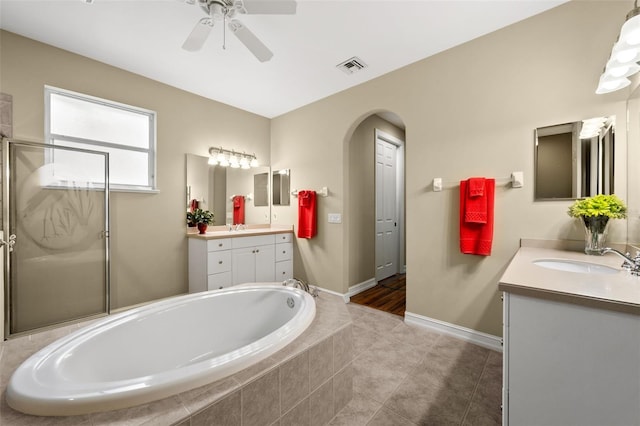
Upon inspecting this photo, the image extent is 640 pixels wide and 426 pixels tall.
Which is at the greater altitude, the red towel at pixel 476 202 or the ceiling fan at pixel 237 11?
the ceiling fan at pixel 237 11

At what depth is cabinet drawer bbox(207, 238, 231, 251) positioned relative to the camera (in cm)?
291

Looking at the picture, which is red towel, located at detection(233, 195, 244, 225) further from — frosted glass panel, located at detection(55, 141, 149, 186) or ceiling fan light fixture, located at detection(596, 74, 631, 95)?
ceiling fan light fixture, located at detection(596, 74, 631, 95)

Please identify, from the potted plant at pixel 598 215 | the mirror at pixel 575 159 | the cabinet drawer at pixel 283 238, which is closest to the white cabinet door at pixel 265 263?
the cabinet drawer at pixel 283 238

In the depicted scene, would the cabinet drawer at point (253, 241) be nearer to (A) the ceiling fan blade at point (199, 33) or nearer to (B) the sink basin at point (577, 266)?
(A) the ceiling fan blade at point (199, 33)

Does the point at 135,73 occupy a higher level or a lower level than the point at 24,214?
higher

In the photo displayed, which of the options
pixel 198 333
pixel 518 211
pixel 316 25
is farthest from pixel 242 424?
pixel 316 25

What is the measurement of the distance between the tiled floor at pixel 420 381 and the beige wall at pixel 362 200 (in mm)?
1149

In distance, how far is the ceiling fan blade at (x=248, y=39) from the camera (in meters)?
1.65

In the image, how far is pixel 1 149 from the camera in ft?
6.75

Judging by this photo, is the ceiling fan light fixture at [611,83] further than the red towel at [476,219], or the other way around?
the red towel at [476,219]

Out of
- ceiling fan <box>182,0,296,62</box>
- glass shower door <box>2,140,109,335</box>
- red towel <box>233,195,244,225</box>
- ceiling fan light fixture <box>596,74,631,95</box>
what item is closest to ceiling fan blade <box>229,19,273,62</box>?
ceiling fan <box>182,0,296,62</box>

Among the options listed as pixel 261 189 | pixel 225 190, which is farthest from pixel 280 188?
pixel 225 190

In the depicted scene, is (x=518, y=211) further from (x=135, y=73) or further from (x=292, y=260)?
(x=135, y=73)

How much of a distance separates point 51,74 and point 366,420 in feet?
12.1
